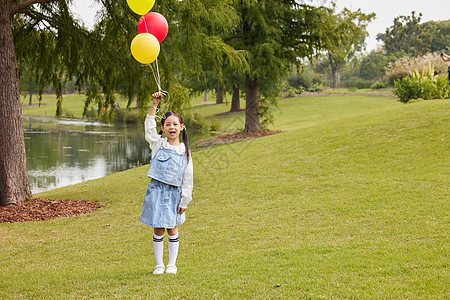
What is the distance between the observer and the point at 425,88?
18.2 m

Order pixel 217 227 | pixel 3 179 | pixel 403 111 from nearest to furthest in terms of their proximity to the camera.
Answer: pixel 217 227 < pixel 3 179 < pixel 403 111

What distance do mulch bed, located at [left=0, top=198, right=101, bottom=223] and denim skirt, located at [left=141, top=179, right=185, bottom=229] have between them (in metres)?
4.69

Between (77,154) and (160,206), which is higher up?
(160,206)

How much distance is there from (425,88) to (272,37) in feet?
22.5

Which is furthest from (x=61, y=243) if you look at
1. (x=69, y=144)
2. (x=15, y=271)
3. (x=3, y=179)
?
(x=69, y=144)

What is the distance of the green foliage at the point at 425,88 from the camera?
17.5 meters

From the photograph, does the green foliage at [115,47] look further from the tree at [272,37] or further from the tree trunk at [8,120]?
the tree at [272,37]

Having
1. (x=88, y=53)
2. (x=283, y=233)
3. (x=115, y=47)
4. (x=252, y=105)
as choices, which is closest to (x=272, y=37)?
(x=252, y=105)

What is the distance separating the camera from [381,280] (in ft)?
13.2

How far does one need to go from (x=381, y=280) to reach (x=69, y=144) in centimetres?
2244

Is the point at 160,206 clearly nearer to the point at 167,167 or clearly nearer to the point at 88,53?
the point at 167,167

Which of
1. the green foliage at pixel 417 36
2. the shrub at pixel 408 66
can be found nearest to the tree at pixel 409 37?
the green foliage at pixel 417 36

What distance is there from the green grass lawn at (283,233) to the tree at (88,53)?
2.08m

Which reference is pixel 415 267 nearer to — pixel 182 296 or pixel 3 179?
pixel 182 296
